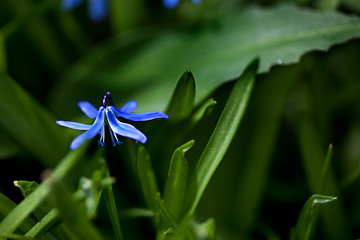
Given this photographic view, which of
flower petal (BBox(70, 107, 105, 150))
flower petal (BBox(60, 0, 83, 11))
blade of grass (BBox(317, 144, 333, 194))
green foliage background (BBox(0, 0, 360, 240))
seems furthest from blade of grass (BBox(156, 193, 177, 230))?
flower petal (BBox(60, 0, 83, 11))

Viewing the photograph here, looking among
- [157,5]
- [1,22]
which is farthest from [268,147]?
[1,22]

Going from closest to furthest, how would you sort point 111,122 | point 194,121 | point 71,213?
point 71,213 < point 111,122 < point 194,121

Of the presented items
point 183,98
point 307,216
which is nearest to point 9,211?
point 183,98

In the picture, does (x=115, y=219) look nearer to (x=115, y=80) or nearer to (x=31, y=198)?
(x=31, y=198)

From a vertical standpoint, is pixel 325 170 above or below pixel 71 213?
below

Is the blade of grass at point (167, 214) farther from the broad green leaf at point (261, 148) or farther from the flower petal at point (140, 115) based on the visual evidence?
the broad green leaf at point (261, 148)

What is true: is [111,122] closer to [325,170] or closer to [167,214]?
[167,214]
